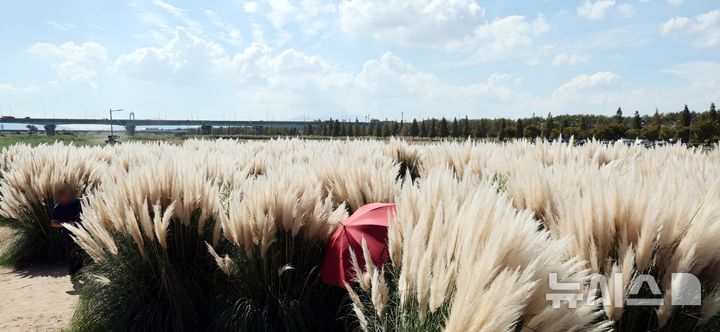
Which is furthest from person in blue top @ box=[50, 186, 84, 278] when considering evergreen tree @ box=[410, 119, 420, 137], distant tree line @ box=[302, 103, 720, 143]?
evergreen tree @ box=[410, 119, 420, 137]

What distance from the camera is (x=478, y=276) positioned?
1.43 meters

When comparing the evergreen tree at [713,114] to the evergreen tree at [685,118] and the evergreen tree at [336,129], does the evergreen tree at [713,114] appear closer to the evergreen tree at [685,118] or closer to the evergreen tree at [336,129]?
the evergreen tree at [685,118]

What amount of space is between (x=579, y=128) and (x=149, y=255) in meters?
86.9

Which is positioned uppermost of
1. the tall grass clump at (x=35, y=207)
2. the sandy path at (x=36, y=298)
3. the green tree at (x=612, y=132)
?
the green tree at (x=612, y=132)

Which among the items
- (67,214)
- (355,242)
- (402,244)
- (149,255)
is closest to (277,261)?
(355,242)

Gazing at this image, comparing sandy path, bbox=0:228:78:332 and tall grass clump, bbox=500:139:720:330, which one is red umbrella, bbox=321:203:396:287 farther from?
sandy path, bbox=0:228:78:332

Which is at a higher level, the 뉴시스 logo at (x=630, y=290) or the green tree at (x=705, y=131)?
the green tree at (x=705, y=131)

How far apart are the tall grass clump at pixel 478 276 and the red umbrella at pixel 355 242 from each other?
24.7 inches

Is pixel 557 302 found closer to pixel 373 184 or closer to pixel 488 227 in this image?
pixel 488 227

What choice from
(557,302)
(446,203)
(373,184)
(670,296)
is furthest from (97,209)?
(670,296)

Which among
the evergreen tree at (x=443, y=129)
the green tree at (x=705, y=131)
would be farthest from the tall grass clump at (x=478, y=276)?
the evergreen tree at (x=443, y=129)

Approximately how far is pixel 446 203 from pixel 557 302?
898mm

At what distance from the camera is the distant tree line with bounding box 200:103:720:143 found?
6612cm

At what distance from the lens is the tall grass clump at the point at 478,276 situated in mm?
1385
